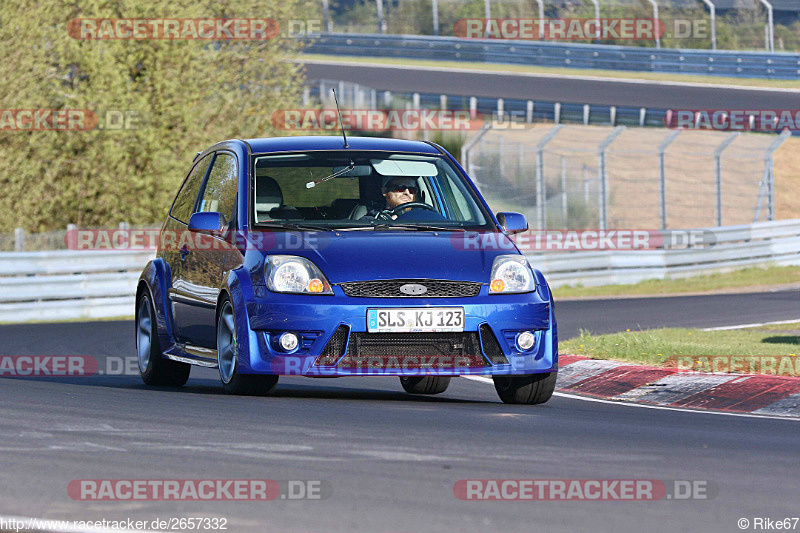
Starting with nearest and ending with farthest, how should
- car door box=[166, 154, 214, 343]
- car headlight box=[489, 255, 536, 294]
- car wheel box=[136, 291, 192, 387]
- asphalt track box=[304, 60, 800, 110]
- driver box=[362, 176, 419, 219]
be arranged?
car headlight box=[489, 255, 536, 294], driver box=[362, 176, 419, 219], car door box=[166, 154, 214, 343], car wheel box=[136, 291, 192, 387], asphalt track box=[304, 60, 800, 110]

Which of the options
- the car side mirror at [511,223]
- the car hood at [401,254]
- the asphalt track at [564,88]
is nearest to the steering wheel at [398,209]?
the car hood at [401,254]

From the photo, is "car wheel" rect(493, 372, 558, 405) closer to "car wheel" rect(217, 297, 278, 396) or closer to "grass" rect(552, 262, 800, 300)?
"car wheel" rect(217, 297, 278, 396)

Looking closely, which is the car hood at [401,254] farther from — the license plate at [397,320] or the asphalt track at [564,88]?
the asphalt track at [564,88]

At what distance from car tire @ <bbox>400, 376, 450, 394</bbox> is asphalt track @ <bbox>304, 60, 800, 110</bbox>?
32.2m

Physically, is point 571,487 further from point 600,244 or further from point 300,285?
point 600,244

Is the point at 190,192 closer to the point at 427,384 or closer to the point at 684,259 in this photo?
the point at 427,384

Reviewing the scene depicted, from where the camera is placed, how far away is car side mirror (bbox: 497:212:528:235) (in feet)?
31.5

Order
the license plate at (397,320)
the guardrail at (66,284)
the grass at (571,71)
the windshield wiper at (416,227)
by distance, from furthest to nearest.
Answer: the grass at (571,71) < the guardrail at (66,284) < the windshield wiper at (416,227) < the license plate at (397,320)

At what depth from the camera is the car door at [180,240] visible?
10.2 m

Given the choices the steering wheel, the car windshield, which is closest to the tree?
the car windshield

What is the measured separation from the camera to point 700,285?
26094 millimetres

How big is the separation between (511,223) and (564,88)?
121 ft

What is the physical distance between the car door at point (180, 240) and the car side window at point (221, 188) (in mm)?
155

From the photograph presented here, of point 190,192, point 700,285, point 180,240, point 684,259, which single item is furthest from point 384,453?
point 684,259
